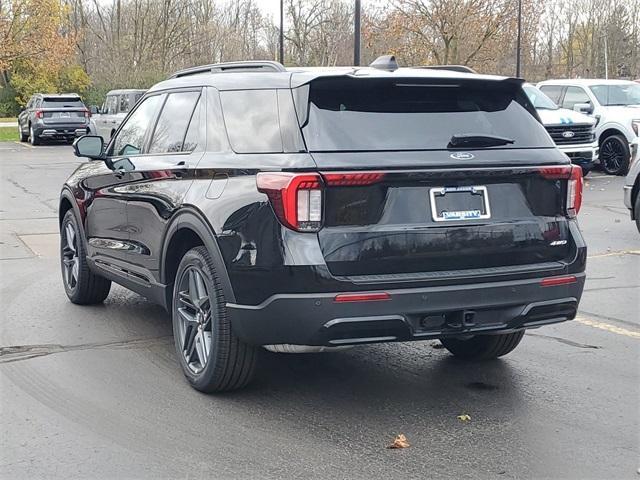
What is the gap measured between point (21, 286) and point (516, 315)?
5130 mm

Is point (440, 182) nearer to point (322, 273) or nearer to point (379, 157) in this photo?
point (379, 157)

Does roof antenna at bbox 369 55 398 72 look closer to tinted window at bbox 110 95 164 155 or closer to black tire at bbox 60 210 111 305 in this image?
tinted window at bbox 110 95 164 155

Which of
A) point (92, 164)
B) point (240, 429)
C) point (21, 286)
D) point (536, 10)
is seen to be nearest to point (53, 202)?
point (21, 286)

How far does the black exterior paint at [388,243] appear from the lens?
4273mm

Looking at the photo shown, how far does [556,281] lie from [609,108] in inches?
628

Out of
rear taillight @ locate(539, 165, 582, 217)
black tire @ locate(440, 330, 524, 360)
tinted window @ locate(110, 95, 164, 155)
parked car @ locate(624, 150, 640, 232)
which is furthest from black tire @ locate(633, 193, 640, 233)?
tinted window @ locate(110, 95, 164, 155)

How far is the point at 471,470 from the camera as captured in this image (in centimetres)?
401

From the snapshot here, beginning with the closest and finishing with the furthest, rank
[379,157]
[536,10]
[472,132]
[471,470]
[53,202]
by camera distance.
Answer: [471,470] → [379,157] → [472,132] → [53,202] → [536,10]

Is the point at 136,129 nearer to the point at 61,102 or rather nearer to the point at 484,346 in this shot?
the point at 484,346

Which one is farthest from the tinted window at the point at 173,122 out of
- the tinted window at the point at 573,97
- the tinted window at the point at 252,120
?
the tinted window at the point at 573,97

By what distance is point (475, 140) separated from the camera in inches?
184

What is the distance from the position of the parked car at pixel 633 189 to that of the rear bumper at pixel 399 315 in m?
6.14

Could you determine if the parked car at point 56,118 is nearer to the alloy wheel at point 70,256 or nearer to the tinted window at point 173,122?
the alloy wheel at point 70,256

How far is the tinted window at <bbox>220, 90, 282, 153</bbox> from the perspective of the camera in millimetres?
4664
